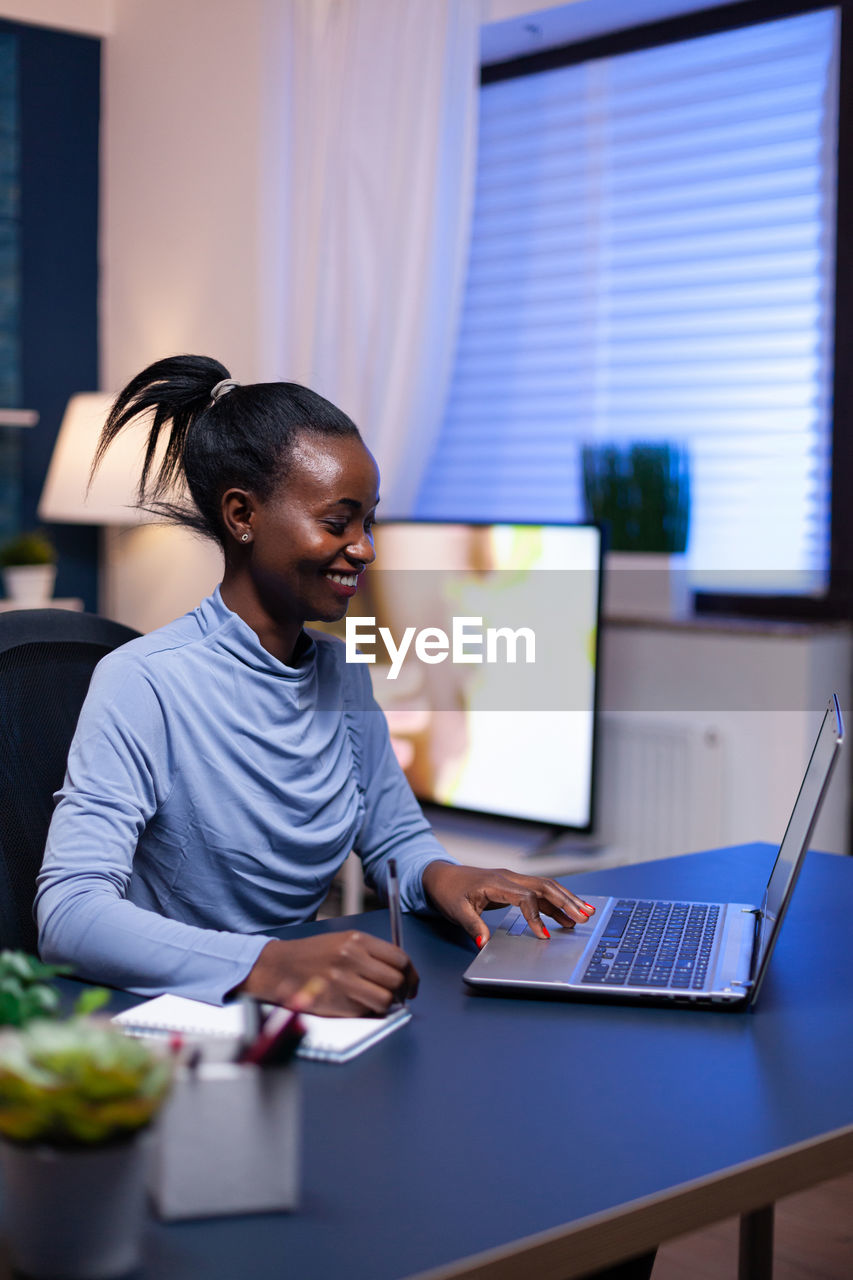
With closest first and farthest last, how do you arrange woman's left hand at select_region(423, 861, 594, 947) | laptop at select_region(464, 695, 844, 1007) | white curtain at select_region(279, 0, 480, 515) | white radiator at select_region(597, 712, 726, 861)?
laptop at select_region(464, 695, 844, 1007)
woman's left hand at select_region(423, 861, 594, 947)
white radiator at select_region(597, 712, 726, 861)
white curtain at select_region(279, 0, 480, 515)

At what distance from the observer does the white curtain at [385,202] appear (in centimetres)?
310

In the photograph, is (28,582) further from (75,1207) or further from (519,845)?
(75,1207)

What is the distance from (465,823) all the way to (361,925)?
1.80 meters

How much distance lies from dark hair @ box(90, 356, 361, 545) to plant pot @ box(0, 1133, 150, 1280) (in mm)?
854

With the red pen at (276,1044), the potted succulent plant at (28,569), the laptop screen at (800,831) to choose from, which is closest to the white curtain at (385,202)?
the potted succulent plant at (28,569)

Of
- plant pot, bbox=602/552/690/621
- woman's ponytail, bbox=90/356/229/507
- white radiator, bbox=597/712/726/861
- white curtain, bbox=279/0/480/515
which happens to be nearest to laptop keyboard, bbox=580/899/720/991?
woman's ponytail, bbox=90/356/229/507

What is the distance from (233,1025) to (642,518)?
6.85ft

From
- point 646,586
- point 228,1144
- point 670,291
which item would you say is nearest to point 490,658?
point 646,586

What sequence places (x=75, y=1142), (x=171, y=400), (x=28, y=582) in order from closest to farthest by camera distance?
(x=75, y=1142)
(x=171, y=400)
(x=28, y=582)

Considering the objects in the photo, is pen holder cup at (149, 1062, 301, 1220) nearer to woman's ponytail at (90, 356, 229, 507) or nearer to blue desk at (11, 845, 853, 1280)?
blue desk at (11, 845, 853, 1280)

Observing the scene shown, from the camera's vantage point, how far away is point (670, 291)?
10.1 feet

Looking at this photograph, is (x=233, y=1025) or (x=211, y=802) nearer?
(x=233, y=1025)

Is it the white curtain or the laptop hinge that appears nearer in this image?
the laptop hinge

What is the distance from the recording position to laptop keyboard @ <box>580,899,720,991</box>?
3.65ft
